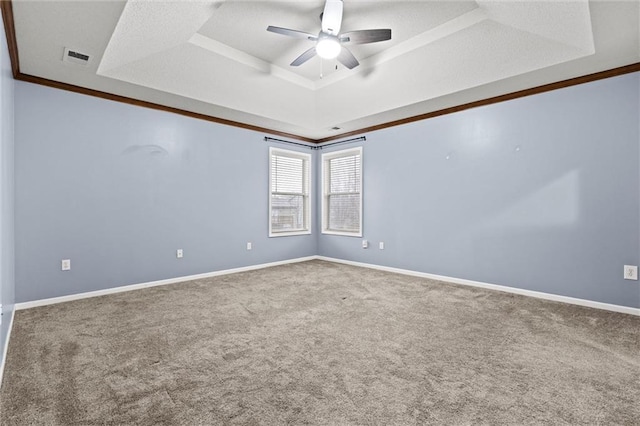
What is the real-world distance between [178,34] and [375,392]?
3.28 meters

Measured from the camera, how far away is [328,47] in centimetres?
267

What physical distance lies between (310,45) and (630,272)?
4.05 m

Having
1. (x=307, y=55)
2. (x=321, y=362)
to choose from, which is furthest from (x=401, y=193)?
(x=321, y=362)

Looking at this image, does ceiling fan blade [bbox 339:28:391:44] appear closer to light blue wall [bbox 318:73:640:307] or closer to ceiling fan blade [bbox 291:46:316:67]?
ceiling fan blade [bbox 291:46:316:67]

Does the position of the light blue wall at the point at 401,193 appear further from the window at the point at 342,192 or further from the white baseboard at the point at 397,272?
the window at the point at 342,192

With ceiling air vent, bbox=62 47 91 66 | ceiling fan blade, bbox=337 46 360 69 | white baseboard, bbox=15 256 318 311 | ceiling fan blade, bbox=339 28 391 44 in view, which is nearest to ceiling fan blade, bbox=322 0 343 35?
ceiling fan blade, bbox=339 28 391 44

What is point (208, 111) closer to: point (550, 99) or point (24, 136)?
point (24, 136)

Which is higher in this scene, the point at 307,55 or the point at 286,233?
the point at 307,55

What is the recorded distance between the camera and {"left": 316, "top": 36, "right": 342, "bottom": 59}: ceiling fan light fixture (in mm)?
2631

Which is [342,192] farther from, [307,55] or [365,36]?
[365,36]

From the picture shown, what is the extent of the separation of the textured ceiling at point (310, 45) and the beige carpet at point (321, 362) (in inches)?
96.4

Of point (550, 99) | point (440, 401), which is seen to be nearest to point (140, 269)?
point (440, 401)

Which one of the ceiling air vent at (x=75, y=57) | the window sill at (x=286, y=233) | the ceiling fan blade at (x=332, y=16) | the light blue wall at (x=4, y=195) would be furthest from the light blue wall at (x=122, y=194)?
the ceiling fan blade at (x=332, y=16)

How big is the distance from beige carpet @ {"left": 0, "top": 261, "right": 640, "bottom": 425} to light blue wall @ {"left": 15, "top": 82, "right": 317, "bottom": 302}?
560mm
